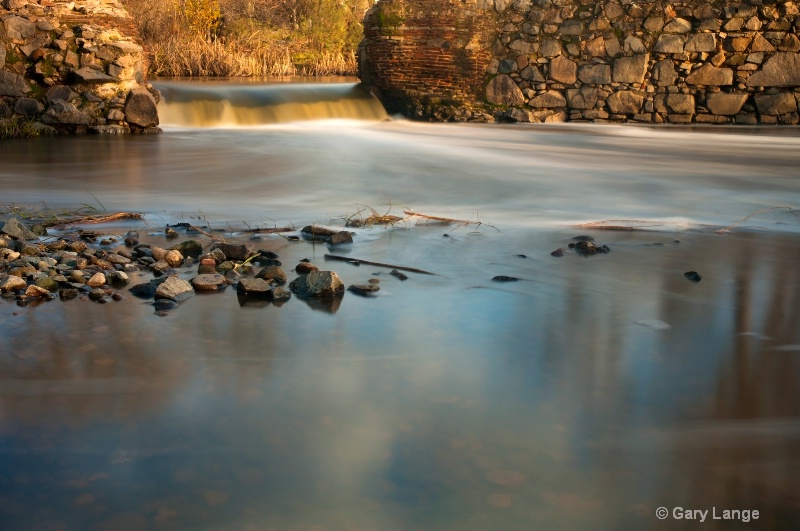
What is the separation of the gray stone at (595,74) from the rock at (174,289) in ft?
30.7

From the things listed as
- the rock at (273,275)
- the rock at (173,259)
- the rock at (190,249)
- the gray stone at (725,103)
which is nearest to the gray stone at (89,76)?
the rock at (190,249)

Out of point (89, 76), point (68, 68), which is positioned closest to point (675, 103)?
point (89, 76)

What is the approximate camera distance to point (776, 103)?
37.8 ft

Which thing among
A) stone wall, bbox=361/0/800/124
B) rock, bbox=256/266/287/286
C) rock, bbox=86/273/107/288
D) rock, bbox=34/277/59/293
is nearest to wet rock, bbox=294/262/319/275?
rock, bbox=256/266/287/286

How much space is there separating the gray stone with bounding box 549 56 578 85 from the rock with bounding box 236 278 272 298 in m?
9.14

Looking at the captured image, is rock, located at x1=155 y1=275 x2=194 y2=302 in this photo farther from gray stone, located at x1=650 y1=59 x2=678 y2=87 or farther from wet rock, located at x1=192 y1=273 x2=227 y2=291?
gray stone, located at x1=650 y1=59 x2=678 y2=87

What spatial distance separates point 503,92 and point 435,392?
9.91 metres

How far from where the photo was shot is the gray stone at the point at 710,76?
1147 cm

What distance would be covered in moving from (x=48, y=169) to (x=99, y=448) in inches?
234

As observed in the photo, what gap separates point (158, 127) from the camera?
10242mm

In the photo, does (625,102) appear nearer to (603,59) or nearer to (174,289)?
(603,59)

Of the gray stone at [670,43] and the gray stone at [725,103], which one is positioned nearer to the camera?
the gray stone at [670,43]

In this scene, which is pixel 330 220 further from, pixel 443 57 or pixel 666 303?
pixel 443 57

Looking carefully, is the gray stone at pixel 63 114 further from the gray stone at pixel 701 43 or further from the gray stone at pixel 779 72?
the gray stone at pixel 779 72
